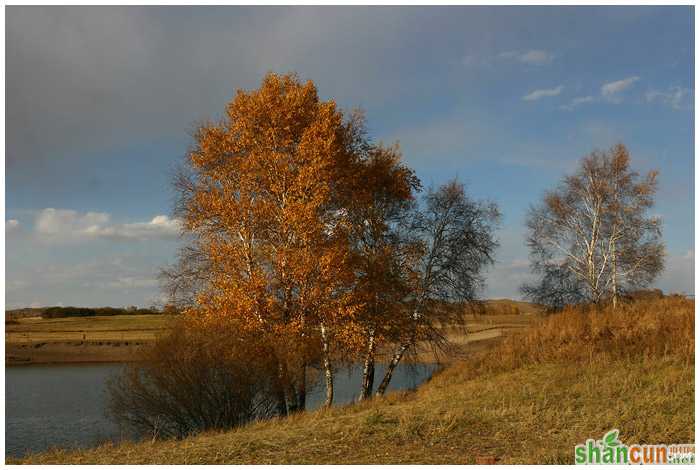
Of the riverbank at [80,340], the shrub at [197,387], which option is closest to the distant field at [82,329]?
the riverbank at [80,340]

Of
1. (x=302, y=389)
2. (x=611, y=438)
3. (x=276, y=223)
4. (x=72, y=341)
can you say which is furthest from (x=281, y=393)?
(x=72, y=341)

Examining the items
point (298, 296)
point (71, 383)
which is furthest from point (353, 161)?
point (71, 383)

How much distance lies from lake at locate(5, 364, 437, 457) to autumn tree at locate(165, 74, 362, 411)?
13.9 feet

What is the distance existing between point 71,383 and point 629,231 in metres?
31.6

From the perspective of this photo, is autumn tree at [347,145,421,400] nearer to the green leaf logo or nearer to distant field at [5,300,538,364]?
the green leaf logo

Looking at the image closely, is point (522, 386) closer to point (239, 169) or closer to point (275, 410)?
point (275, 410)

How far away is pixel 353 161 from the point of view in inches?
712

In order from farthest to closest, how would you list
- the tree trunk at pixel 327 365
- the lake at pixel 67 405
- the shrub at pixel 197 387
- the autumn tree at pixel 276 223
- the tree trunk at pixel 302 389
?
1. the lake at pixel 67 405
2. the tree trunk at pixel 302 389
3. the tree trunk at pixel 327 365
4. the shrub at pixel 197 387
5. the autumn tree at pixel 276 223

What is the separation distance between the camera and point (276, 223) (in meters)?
16.6

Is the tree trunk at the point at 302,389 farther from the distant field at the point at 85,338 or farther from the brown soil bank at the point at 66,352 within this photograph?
the brown soil bank at the point at 66,352

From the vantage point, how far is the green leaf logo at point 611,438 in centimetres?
1020

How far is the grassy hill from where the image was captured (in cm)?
1013

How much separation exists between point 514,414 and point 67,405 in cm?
2185

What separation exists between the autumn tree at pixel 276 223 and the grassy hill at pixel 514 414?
2.66 metres
